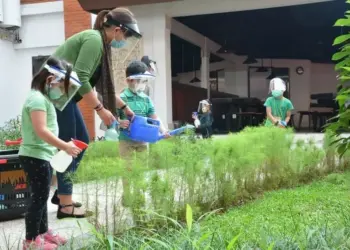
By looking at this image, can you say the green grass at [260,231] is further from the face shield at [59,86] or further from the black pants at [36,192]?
the face shield at [59,86]

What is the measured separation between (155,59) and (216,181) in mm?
7396

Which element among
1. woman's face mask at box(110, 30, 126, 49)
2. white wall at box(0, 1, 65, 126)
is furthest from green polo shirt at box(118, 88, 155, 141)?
white wall at box(0, 1, 65, 126)

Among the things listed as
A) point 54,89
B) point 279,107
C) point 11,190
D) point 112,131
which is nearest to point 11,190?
point 11,190

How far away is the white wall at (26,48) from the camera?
41.7 ft

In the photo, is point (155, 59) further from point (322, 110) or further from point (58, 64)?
point (322, 110)

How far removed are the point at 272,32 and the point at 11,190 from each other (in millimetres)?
14221

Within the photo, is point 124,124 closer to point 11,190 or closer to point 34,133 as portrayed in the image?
point 34,133

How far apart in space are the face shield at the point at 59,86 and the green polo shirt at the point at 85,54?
264 mm

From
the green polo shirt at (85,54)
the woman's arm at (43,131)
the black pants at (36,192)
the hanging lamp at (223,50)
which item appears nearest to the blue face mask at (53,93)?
the woman's arm at (43,131)

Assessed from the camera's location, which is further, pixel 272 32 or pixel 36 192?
pixel 272 32

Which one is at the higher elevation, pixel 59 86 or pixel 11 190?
pixel 59 86

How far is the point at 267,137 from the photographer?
5.29 m

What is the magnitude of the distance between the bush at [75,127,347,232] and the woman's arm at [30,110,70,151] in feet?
1.03

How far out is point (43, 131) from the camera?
3.02 metres
